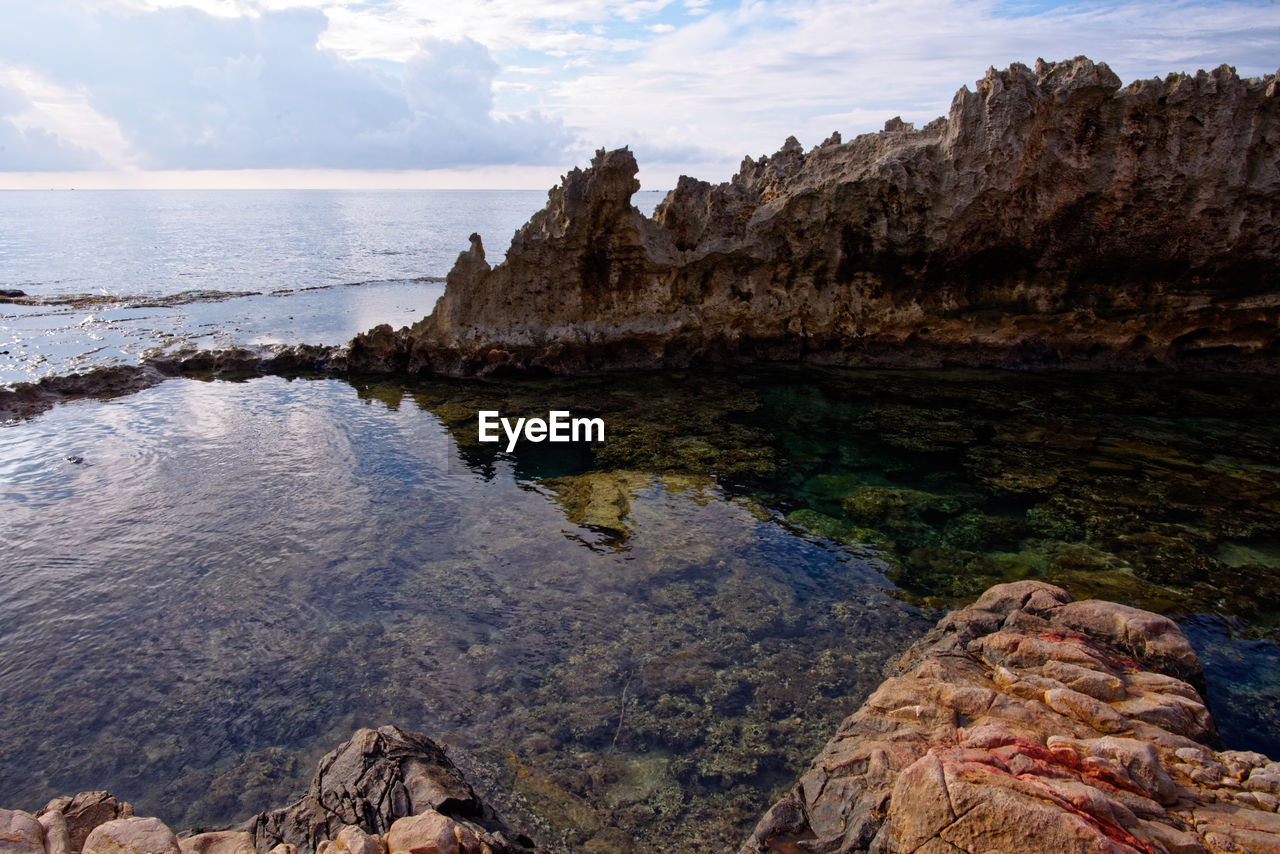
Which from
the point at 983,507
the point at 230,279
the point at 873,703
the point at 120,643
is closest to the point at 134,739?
the point at 120,643

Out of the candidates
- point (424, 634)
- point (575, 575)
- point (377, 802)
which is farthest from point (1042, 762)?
point (424, 634)

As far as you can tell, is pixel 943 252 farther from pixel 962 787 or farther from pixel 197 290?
pixel 197 290

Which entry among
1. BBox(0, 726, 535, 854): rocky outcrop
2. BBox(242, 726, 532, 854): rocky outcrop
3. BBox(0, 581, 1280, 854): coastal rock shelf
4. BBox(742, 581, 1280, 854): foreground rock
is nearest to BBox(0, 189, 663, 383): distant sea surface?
BBox(0, 726, 535, 854): rocky outcrop

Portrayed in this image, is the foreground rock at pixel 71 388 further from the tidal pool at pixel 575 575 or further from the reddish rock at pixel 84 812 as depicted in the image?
the reddish rock at pixel 84 812

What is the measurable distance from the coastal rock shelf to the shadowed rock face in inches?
754

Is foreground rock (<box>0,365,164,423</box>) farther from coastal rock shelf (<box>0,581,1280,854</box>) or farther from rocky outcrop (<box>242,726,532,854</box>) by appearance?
rocky outcrop (<box>242,726,532,854</box>)

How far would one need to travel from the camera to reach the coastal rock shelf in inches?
215

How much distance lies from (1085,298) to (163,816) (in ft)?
95.0

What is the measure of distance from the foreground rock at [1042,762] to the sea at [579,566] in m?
1.70

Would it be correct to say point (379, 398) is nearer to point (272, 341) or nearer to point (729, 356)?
point (272, 341)

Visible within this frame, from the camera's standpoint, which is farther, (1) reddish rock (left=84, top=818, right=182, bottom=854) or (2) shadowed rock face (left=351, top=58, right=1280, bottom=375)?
(2) shadowed rock face (left=351, top=58, right=1280, bottom=375)

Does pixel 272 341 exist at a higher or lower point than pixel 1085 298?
lower

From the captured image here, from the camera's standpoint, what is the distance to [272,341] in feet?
105

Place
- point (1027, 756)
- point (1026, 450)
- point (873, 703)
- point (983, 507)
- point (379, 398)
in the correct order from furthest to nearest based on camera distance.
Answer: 1. point (379, 398)
2. point (1026, 450)
3. point (983, 507)
4. point (873, 703)
5. point (1027, 756)
